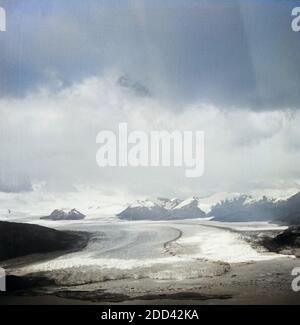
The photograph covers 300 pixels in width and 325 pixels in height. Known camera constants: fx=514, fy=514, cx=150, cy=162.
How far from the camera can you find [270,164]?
634 cm

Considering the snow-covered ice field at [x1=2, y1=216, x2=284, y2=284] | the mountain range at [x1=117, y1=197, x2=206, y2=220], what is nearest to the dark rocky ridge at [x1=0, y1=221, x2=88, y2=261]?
the snow-covered ice field at [x1=2, y1=216, x2=284, y2=284]

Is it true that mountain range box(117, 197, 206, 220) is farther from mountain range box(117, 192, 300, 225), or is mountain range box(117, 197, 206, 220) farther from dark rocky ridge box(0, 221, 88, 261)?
dark rocky ridge box(0, 221, 88, 261)

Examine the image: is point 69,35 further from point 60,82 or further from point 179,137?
point 179,137

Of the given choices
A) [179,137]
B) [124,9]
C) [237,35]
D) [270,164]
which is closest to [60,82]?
[124,9]

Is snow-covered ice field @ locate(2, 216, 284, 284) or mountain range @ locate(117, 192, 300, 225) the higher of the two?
mountain range @ locate(117, 192, 300, 225)

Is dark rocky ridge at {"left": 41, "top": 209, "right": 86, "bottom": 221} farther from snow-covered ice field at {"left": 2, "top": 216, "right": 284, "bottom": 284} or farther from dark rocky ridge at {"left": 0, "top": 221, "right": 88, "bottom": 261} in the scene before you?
dark rocky ridge at {"left": 0, "top": 221, "right": 88, "bottom": 261}

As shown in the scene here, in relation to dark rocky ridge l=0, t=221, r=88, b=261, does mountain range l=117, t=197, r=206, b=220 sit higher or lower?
higher

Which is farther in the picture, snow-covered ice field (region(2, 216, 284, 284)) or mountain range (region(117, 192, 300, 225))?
mountain range (region(117, 192, 300, 225))

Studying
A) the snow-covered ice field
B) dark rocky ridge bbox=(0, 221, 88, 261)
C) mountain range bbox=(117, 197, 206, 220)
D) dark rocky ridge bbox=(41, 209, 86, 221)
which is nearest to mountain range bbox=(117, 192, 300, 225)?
mountain range bbox=(117, 197, 206, 220)

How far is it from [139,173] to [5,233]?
1811 mm

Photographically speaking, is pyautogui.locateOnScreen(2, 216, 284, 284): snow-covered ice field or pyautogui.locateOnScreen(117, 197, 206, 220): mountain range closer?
pyautogui.locateOnScreen(2, 216, 284, 284): snow-covered ice field

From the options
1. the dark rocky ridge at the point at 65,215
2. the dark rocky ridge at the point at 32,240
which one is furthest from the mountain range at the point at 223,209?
the dark rocky ridge at the point at 32,240

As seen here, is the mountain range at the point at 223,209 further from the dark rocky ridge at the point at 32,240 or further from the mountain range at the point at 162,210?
the dark rocky ridge at the point at 32,240

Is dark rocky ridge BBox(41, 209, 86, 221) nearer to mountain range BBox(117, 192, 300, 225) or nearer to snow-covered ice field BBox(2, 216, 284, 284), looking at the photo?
snow-covered ice field BBox(2, 216, 284, 284)
